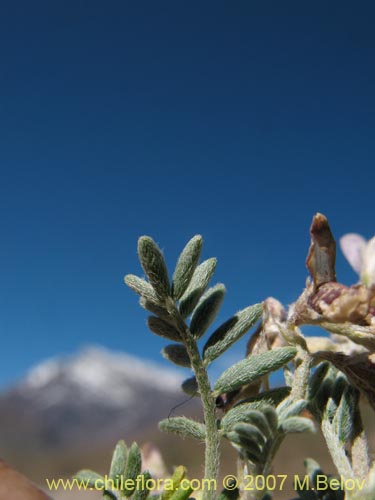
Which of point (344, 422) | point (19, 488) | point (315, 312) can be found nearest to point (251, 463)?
point (344, 422)

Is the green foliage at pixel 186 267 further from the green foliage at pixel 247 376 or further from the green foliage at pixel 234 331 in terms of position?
the green foliage at pixel 234 331

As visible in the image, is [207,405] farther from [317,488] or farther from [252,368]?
[317,488]

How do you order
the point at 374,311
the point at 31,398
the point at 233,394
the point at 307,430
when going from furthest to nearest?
the point at 31,398
the point at 233,394
the point at 374,311
the point at 307,430

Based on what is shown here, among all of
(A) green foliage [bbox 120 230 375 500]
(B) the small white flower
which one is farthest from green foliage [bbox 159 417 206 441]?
(B) the small white flower

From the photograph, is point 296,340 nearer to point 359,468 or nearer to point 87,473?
point 359,468

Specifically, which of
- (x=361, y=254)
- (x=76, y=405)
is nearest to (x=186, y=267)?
(x=361, y=254)

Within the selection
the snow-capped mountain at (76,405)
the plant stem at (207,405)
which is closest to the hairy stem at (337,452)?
the plant stem at (207,405)
